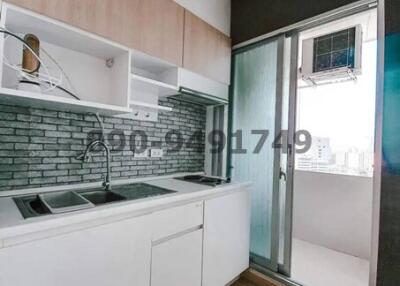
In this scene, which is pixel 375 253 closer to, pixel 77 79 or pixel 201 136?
pixel 201 136

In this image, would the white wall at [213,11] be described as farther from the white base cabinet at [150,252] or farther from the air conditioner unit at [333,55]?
the white base cabinet at [150,252]

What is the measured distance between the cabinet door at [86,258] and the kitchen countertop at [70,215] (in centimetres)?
3

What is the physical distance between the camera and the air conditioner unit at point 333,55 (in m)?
2.03

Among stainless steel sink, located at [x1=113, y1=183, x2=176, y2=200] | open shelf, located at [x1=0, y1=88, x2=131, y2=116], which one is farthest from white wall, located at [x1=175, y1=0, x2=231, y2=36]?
stainless steel sink, located at [x1=113, y1=183, x2=176, y2=200]

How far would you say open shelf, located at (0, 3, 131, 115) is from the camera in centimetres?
114

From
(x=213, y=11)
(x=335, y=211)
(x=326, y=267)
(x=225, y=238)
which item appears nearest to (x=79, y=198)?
(x=225, y=238)

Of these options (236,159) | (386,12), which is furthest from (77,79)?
(386,12)

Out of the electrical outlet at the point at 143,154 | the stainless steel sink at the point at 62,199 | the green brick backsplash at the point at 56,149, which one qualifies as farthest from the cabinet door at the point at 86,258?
the electrical outlet at the point at 143,154

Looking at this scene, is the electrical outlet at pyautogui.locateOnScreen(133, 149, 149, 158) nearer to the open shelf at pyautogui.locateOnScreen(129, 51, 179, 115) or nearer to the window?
the open shelf at pyautogui.locateOnScreen(129, 51, 179, 115)

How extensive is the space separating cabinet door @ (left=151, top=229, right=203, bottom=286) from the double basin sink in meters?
0.32

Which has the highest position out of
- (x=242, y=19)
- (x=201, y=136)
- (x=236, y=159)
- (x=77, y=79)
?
(x=242, y=19)

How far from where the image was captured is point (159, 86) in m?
1.77

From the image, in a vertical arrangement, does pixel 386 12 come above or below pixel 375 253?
above

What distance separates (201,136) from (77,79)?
1.36m
